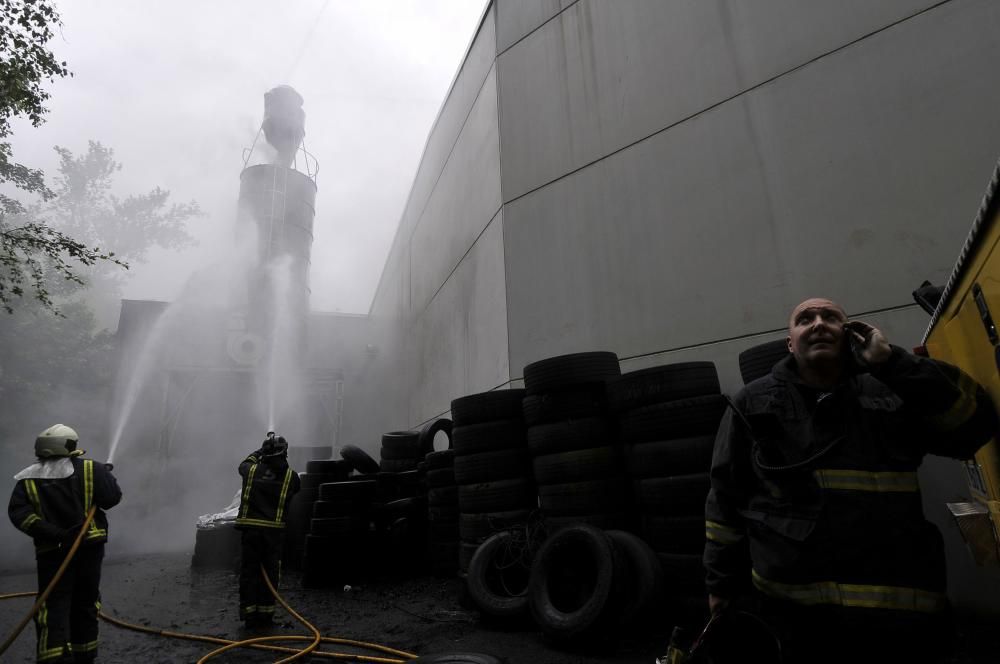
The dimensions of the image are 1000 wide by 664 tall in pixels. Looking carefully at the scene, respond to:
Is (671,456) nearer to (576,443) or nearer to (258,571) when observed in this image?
(576,443)

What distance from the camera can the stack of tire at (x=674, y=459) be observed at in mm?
3555

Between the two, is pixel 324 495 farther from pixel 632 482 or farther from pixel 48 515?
pixel 632 482

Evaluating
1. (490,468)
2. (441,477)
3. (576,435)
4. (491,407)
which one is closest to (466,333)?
(441,477)

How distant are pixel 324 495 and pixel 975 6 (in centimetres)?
784

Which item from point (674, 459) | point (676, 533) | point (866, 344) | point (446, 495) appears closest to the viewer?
point (866, 344)

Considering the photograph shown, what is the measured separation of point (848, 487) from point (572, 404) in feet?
9.61

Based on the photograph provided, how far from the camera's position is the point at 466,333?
8453mm

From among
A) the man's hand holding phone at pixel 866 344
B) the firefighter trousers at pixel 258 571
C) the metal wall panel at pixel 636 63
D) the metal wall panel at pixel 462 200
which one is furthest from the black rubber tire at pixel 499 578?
the metal wall panel at pixel 462 200

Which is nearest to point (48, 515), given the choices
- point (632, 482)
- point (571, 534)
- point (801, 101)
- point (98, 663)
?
point (98, 663)

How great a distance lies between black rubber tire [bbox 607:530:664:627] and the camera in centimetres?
327

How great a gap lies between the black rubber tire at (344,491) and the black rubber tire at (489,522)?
199cm

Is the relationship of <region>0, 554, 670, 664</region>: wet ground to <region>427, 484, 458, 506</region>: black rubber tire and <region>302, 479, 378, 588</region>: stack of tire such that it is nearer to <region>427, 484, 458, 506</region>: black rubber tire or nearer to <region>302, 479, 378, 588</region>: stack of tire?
<region>302, 479, 378, 588</region>: stack of tire

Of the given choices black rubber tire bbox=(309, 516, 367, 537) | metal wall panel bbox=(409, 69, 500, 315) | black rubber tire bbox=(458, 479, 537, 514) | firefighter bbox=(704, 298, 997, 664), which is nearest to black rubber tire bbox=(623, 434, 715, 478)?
black rubber tire bbox=(458, 479, 537, 514)

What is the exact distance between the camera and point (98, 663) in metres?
3.67
